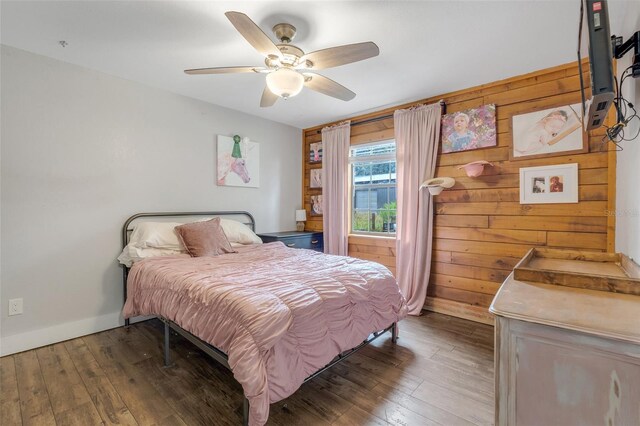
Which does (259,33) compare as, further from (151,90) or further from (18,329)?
(18,329)

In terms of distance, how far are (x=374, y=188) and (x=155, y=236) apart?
264 centimetres

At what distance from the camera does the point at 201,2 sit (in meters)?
1.75

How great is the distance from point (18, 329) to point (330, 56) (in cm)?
318

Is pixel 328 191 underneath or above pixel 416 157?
underneath

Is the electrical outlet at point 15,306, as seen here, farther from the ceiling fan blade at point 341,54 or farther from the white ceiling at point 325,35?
the ceiling fan blade at point 341,54

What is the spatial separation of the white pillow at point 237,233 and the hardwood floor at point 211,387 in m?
1.16

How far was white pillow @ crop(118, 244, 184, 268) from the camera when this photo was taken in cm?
258

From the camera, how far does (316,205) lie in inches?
174

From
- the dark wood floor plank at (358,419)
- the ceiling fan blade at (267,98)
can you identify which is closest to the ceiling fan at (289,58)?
the ceiling fan blade at (267,98)

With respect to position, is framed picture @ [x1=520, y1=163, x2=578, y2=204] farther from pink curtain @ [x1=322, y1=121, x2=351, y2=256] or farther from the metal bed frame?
pink curtain @ [x1=322, y1=121, x2=351, y2=256]

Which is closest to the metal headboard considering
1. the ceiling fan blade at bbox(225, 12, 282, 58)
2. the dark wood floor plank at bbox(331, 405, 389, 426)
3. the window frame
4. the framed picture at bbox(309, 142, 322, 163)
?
the framed picture at bbox(309, 142, 322, 163)

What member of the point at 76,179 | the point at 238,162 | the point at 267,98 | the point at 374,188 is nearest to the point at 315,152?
the point at 374,188

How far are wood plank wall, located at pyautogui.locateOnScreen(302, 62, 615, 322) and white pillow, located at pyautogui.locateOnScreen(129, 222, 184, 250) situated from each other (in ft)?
9.03

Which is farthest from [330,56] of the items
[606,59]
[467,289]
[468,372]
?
[467,289]
